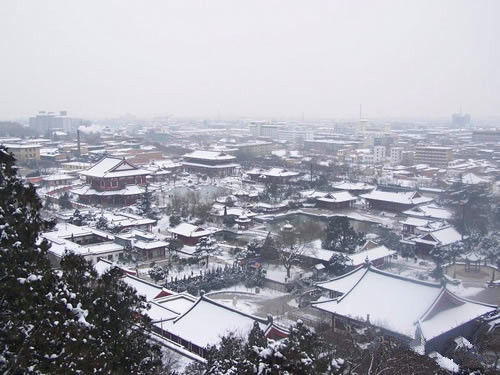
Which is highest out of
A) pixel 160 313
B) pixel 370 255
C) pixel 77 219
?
pixel 160 313

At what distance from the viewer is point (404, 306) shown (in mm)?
12414

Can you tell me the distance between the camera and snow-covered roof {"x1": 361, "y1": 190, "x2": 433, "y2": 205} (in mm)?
29484

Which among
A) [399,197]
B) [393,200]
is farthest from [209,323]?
[399,197]

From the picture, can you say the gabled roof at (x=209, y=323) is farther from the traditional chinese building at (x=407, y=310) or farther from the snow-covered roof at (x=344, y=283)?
the snow-covered roof at (x=344, y=283)

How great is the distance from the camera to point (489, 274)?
1973 cm

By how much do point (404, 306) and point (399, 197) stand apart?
18.5 meters

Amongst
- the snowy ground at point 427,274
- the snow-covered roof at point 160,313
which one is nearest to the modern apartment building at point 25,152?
the snowy ground at point 427,274

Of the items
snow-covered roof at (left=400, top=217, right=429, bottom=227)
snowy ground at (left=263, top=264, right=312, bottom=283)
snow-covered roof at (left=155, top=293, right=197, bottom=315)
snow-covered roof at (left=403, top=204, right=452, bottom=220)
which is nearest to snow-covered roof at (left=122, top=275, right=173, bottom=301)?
snow-covered roof at (left=155, top=293, right=197, bottom=315)

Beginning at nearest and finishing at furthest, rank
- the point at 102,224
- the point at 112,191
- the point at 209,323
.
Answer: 1. the point at 209,323
2. the point at 102,224
3. the point at 112,191

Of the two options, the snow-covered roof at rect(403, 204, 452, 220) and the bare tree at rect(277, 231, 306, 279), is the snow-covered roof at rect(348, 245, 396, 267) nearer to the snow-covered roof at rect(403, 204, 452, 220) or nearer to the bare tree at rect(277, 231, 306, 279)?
the bare tree at rect(277, 231, 306, 279)

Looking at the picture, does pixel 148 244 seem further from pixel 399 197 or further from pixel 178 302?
pixel 399 197

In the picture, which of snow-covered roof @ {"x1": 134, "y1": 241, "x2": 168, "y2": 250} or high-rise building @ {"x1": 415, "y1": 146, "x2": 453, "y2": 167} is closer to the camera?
snow-covered roof @ {"x1": 134, "y1": 241, "x2": 168, "y2": 250}

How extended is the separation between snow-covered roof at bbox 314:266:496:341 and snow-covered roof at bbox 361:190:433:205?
16.7 m

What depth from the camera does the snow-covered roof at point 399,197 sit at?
29484 millimetres
